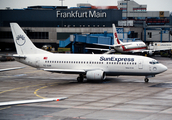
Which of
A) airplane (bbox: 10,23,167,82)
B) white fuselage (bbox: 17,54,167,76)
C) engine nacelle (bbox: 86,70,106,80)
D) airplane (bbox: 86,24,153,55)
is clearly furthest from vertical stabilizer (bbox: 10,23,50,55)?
airplane (bbox: 86,24,153,55)

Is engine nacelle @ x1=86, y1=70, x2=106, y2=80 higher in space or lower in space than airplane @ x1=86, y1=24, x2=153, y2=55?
lower

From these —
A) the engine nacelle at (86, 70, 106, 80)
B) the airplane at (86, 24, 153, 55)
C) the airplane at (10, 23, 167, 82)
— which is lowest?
the engine nacelle at (86, 70, 106, 80)

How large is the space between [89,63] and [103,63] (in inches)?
86.8

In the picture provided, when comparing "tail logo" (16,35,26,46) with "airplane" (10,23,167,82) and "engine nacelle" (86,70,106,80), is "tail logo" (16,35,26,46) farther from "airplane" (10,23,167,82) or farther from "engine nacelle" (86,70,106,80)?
"engine nacelle" (86,70,106,80)

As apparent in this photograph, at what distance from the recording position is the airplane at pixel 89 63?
136ft

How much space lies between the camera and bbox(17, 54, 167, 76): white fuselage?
137 feet

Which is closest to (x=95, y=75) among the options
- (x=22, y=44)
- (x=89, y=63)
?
(x=89, y=63)

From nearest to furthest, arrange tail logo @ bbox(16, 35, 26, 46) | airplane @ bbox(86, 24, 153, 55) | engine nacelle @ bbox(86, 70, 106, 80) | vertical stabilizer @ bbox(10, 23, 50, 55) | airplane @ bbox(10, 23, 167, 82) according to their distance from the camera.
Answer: engine nacelle @ bbox(86, 70, 106, 80)
airplane @ bbox(10, 23, 167, 82)
vertical stabilizer @ bbox(10, 23, 50, 55)
tail logo @ bbox(16, 35, 26, 46)
airplane @ bbox(86, 24, 153, 55)

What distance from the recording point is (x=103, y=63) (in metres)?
42.9

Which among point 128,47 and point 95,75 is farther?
point 128,47

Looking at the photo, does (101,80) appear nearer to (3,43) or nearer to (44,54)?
(44,54)

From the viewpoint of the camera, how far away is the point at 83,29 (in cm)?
11912

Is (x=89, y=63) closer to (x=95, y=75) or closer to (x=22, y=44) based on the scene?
(x=95, y=75)

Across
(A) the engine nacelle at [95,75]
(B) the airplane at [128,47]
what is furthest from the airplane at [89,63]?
(B) the airplane at [128,47]
